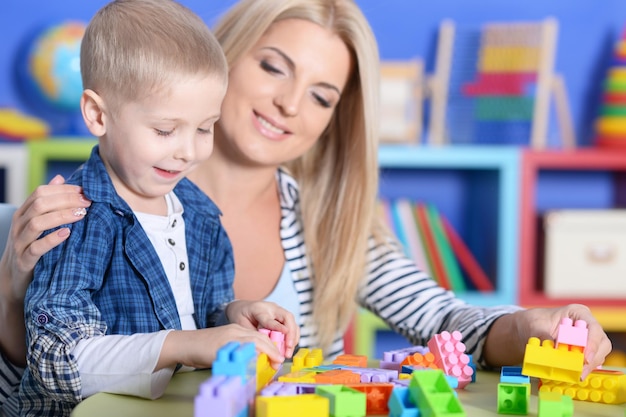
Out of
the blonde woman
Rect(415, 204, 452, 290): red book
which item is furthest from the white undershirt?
Rect(415, 204, 452, 290): red book

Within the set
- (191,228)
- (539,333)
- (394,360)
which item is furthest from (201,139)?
(539,333)

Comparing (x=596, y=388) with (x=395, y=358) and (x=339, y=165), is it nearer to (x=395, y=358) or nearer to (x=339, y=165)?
(x=395, y=358)

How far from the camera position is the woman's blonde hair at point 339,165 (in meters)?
1.55

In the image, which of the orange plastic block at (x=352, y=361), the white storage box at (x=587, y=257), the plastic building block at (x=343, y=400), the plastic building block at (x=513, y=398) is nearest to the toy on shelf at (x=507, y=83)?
the white storage box at (x=587, y=257)

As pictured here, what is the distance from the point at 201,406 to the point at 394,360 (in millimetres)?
403

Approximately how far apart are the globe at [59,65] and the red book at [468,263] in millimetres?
1107

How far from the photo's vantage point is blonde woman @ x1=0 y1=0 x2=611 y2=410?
150 cm

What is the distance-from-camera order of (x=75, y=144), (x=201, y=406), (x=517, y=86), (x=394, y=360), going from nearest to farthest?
(x=201, y=406)
(x=394, y=360)
(x=75, y=144)
(x=517, y=86)

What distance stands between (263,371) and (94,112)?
39cm

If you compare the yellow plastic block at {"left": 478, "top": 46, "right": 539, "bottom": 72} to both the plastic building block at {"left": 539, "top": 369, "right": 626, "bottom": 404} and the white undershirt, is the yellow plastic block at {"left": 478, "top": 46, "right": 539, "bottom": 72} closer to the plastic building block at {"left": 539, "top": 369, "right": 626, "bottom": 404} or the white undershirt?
the plastic building block at {"left": 539, "top": 369, "right": 626, "bottom": 404}

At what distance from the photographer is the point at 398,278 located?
61.6 inches

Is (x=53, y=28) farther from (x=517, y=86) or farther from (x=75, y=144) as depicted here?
(x=517, y=86)

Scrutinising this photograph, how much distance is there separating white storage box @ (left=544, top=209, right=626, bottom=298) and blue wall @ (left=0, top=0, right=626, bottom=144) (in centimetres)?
42

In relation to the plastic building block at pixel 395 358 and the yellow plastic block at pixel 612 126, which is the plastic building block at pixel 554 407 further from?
the yellow plastic block at pixel 612 126
